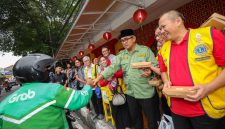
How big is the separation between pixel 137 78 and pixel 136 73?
9cm

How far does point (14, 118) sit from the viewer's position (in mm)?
2258

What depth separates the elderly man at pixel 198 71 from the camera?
7.30 ft

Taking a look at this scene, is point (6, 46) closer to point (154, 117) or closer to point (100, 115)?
point (100, 115)

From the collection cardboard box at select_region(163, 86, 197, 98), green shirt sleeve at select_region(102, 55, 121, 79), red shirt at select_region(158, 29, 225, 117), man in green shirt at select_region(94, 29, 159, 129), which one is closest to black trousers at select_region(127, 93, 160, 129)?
man in green shirt at select_region(94, 29, 159, 129)

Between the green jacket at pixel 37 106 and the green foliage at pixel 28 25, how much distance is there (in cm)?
1413

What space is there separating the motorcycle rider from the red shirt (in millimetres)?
952

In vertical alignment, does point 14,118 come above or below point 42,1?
below

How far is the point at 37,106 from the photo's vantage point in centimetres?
226

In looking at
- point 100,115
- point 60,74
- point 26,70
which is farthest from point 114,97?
point 60,74

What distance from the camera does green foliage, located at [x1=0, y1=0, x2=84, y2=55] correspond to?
19.4 metres

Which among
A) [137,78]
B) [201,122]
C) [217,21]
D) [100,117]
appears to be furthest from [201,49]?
[100,117]

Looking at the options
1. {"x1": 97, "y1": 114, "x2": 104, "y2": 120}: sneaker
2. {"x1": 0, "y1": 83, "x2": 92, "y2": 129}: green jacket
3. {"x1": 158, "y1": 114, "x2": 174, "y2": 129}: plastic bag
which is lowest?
{"x1": 97, "y1": 114, "x2": 104, "y2": 120}: sneaker

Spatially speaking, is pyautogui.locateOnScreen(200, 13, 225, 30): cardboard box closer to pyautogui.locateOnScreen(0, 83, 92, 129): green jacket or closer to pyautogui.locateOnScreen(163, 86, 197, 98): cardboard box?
pyautogui.locateOnScreen(163, 86, 197, 98): cardboard box

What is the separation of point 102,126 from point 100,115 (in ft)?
3.05
